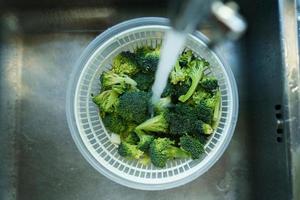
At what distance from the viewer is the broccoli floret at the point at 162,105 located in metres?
0.92

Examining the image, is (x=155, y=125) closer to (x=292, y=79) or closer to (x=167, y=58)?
(x=167, y=58)

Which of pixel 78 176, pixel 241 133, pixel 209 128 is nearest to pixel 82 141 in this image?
pixel 78 176

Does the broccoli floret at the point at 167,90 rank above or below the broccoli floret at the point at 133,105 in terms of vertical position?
above

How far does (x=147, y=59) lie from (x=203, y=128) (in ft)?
0.60

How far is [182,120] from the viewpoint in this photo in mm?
910

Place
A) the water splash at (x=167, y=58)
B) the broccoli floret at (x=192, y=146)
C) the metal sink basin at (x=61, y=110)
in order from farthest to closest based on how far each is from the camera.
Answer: the metal sink basin at (x=61, y=110) → the broccoli floret at (x=192, y=146) → the water splash at (x=167, y=58)

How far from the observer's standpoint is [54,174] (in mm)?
1028

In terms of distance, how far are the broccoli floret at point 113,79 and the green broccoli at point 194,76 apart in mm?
118

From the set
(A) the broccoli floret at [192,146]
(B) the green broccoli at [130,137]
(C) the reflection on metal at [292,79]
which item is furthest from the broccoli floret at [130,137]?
(C) the reflection on metal at [292,79]

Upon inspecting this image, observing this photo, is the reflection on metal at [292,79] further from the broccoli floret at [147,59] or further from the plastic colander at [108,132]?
the broccoli floret at [147,59]

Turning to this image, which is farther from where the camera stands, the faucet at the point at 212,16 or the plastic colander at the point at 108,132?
the plastic colander at the point at 108,132

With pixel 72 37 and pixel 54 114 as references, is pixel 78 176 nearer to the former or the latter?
pixel 54 114

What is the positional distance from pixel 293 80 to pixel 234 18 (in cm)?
29

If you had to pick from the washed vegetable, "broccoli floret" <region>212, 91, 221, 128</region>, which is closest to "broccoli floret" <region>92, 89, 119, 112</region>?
the washed vegetable
